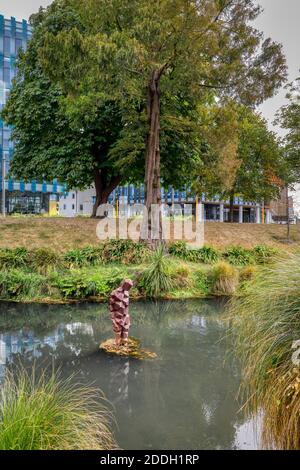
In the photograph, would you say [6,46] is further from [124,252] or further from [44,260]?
[44,260]

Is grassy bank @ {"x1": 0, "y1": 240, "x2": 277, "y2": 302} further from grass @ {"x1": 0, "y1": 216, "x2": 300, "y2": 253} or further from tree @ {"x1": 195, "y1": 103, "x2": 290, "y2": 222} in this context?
tree @ {"x1": 195, "y1": 103, "x2": 290, "y2": 222}

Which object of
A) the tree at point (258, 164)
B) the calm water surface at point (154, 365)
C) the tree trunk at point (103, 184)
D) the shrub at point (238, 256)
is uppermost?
the tree at point (258, 164)

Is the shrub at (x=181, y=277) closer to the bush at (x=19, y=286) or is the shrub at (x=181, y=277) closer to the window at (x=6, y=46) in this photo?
the bush at (x=19, y=286)

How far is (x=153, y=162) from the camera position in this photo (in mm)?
12305

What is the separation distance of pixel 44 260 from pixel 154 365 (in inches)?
239

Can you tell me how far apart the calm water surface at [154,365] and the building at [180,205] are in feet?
105

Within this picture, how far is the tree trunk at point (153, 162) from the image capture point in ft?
39.8

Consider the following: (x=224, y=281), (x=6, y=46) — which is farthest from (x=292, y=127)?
(x=6, y=46)

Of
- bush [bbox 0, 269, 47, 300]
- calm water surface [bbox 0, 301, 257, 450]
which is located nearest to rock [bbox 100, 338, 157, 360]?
calm water surface [bbox 0, 301, 257, 450]

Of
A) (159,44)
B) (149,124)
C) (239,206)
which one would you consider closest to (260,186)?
(149,124)

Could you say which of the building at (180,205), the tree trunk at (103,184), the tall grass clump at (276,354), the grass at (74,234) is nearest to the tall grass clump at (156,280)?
the grass at (74,234)

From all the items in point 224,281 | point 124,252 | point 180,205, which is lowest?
point 224,281

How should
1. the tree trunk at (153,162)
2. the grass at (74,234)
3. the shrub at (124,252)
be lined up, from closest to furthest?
the shrub at (124,252), the tree trunk at (153,162), the grass at (74,234)

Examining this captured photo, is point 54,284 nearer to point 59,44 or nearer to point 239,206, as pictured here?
point 59,44
